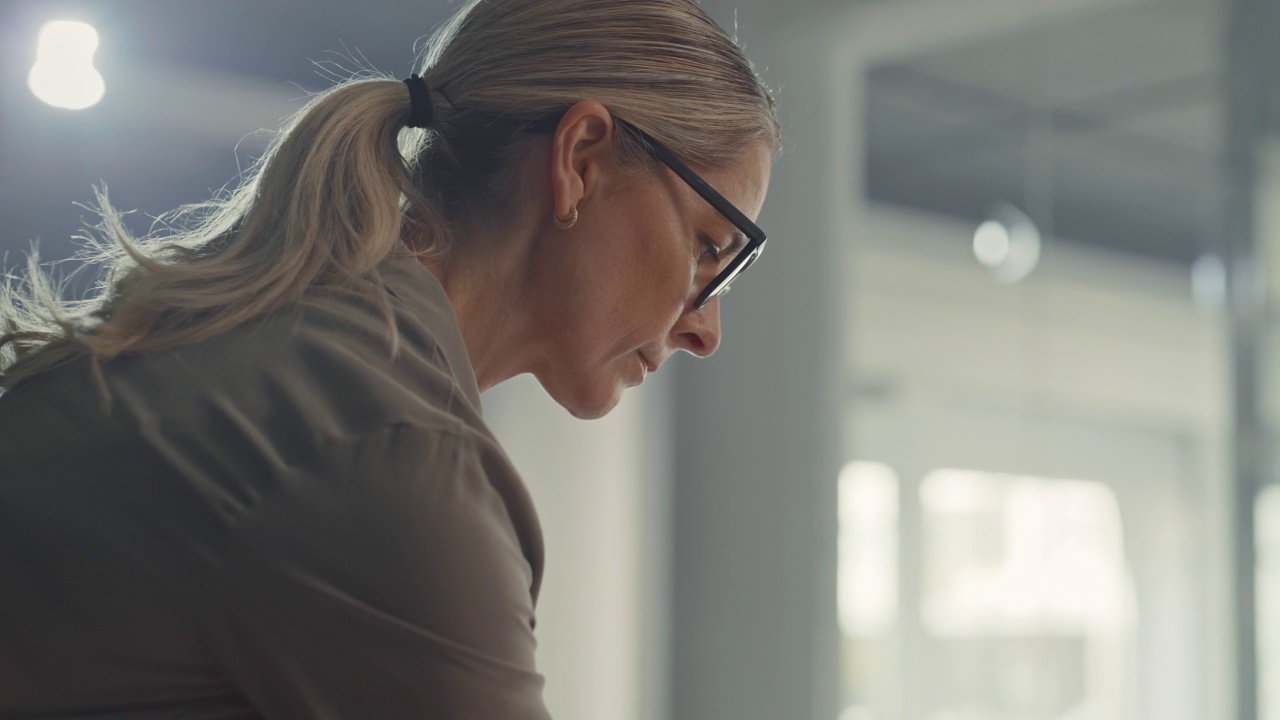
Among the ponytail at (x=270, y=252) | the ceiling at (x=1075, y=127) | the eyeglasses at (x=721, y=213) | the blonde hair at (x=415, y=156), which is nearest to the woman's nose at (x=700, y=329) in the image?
the eyeglasses at (x=721, y=213)

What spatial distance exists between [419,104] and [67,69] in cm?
180

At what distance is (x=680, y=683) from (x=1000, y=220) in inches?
56.5

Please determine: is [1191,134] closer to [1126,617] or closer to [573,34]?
[1126,617]

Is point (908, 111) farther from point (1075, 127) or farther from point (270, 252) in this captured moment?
point (270, 252)

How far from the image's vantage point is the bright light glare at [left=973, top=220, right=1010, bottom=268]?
130 inches

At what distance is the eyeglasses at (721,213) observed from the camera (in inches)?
40.8

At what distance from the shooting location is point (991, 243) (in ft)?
10.9

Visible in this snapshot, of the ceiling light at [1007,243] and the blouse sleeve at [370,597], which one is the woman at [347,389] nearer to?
the blouse sleeve at [370,597]

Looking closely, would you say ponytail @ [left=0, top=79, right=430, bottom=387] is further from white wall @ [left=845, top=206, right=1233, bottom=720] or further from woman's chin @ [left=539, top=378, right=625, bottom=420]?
white wall @ [left=845, top=206, right=1233, bottom=720]

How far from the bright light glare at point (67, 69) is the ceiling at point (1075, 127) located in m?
1.99

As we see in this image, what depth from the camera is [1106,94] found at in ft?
10.0

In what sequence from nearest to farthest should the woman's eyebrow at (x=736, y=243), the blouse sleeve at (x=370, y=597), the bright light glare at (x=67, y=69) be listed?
the blouse sleeve at (x=370, y=597)
the woman's eyebrow at (x=736, y=243)
the bright light glare at (x=67, y=69)

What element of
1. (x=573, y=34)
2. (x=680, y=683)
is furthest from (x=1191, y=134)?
(x=573, y=34)

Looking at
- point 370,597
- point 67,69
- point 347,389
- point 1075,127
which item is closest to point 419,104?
point 347,389
